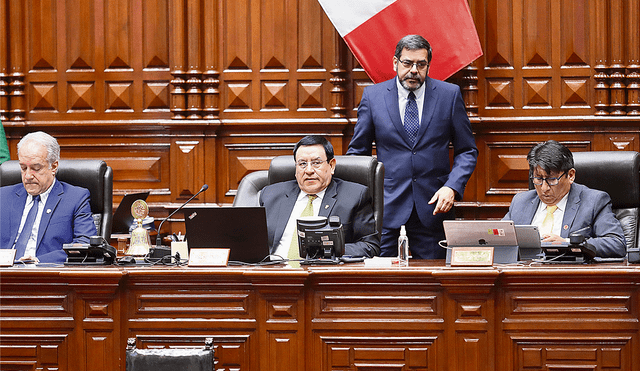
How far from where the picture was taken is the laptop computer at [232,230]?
2.63 meters

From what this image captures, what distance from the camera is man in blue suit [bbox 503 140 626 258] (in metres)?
3.06

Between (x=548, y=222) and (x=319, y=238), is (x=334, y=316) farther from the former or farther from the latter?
(x=548, y=222)

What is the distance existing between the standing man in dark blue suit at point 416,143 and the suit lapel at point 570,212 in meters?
0.68

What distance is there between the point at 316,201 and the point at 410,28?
173 centimetres

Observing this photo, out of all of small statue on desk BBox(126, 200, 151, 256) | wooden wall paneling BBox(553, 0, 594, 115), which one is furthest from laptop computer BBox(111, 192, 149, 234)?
wooden wall paneling BBox(553, 0, 594, 115)

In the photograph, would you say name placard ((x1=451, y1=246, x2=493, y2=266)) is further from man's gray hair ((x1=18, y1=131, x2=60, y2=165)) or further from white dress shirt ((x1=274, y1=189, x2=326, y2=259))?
man's gray hair ((x1=18, y1=131, x2=60, y2=165))

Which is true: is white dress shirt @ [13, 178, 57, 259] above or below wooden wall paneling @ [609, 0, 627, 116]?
below

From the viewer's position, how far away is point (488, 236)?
2.63m

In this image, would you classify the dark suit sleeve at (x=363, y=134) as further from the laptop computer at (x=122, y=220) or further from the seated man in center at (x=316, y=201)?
the laptop computer at (x=122, y=220)

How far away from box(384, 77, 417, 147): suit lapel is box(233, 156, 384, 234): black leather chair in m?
0.48

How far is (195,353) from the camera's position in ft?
7.58

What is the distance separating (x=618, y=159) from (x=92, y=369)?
238 cm

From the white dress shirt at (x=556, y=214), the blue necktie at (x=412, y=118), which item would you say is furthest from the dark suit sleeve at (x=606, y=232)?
the blue necktie at (x=412, y=118)

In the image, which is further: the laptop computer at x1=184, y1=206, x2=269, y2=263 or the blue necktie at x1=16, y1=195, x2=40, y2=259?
the blue necktie at x1=16, y1=195, x2=40, y2=259
